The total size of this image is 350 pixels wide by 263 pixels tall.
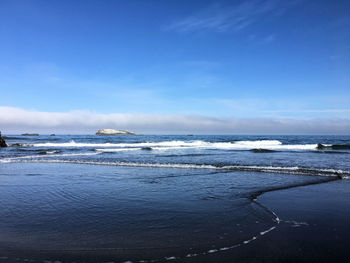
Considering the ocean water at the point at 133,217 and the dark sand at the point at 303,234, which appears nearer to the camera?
the dark sand at the point at 303,234

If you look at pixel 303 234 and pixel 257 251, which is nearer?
pixel 257 251

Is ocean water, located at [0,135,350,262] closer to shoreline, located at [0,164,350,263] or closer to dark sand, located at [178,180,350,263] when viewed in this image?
shoreline, located at [0,164,350,263]

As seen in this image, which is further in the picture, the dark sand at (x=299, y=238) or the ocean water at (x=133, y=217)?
the ocean water at (x=133, y=217)

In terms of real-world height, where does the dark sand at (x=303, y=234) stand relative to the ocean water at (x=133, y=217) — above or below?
below

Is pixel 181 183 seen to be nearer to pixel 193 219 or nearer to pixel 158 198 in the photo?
pixel 158 198

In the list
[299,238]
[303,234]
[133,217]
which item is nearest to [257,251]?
[299,238]

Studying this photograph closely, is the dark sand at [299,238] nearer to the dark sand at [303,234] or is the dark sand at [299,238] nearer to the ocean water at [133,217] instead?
the dark sand at [303,234]

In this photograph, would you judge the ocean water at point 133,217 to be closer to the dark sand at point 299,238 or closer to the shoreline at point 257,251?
the shoreline at point 257,251

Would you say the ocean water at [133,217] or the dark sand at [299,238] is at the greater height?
the ocean water at [133,217]

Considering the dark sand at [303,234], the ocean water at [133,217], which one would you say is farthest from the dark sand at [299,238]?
the ocean water at [133,217]

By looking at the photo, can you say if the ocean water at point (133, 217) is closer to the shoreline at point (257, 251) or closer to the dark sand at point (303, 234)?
the shoreline at point (257, 251)

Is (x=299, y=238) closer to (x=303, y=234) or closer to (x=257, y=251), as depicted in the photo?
(x=303, y=234)

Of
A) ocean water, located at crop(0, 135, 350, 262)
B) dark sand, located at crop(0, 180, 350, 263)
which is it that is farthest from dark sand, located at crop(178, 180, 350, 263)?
ocean water, located at crop(0, 135, 350, 262)

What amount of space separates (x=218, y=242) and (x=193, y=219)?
1.29m
